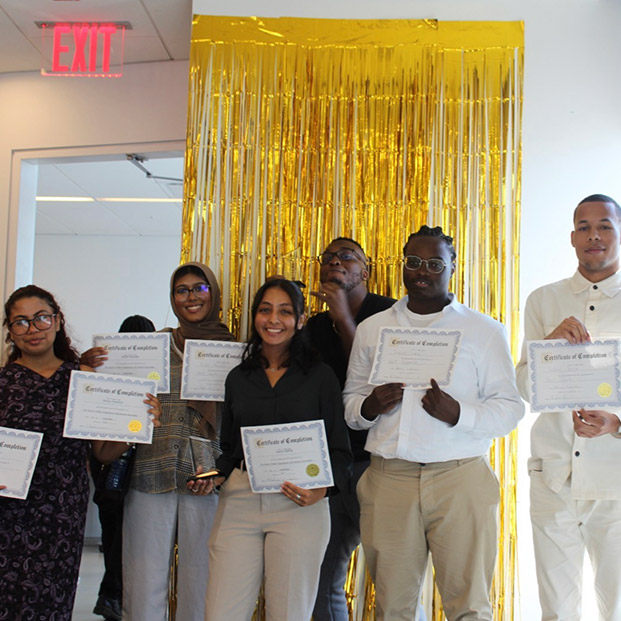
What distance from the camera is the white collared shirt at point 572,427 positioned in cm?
261

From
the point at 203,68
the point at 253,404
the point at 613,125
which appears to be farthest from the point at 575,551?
the point at 203,68

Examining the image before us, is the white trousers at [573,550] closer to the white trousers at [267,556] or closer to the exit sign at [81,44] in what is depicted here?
the white trousers at [267,556]

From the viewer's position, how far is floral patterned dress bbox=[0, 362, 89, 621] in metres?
2.54

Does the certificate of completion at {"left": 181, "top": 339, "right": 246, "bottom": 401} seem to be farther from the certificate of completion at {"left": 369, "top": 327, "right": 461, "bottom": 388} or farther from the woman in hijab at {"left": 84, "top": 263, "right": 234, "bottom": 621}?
the certificate of completion at {"left": 369, "top": 327, "right": 461, "bottom": 388}

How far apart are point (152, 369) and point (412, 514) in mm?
1147

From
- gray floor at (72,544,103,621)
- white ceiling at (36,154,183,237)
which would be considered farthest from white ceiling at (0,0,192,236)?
gray floor at (72,544,103,621)

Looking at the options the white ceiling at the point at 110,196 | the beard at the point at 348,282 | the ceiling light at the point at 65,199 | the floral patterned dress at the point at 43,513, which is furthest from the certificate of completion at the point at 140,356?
the ceiling light at the point at 65,199

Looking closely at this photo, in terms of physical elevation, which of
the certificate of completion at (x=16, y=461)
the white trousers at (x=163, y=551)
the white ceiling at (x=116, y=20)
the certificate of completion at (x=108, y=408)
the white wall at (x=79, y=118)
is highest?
the white ceiling at (x=116, y=20)

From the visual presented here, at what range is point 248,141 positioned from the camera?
3729mm

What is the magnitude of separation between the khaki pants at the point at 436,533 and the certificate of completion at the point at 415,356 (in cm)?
28

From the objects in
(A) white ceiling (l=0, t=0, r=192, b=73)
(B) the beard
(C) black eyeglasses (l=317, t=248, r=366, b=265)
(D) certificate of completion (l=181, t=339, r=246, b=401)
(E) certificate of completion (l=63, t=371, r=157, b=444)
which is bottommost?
(E) certificate of completion (l=63, t=371, r=157, b=444)

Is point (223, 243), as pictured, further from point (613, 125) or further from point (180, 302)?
point (613, 125)

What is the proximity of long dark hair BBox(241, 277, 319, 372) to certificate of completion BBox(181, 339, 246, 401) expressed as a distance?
16 cm

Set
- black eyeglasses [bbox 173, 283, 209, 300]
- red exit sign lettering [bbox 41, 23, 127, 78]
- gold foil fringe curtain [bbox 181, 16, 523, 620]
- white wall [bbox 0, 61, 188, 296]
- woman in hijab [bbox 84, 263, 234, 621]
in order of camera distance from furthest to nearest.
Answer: white wall [bbox 0, 61, 188, 296]
red exit sign lettering [bbox 41, 23, 127, 78]
gold foil fringe curtain [bbox 181, 16, 523, 620]
black eyeglasses [bbox 173, 283, 209, 300]
woman in hijab [bbox 84, 263, 234, 621]
